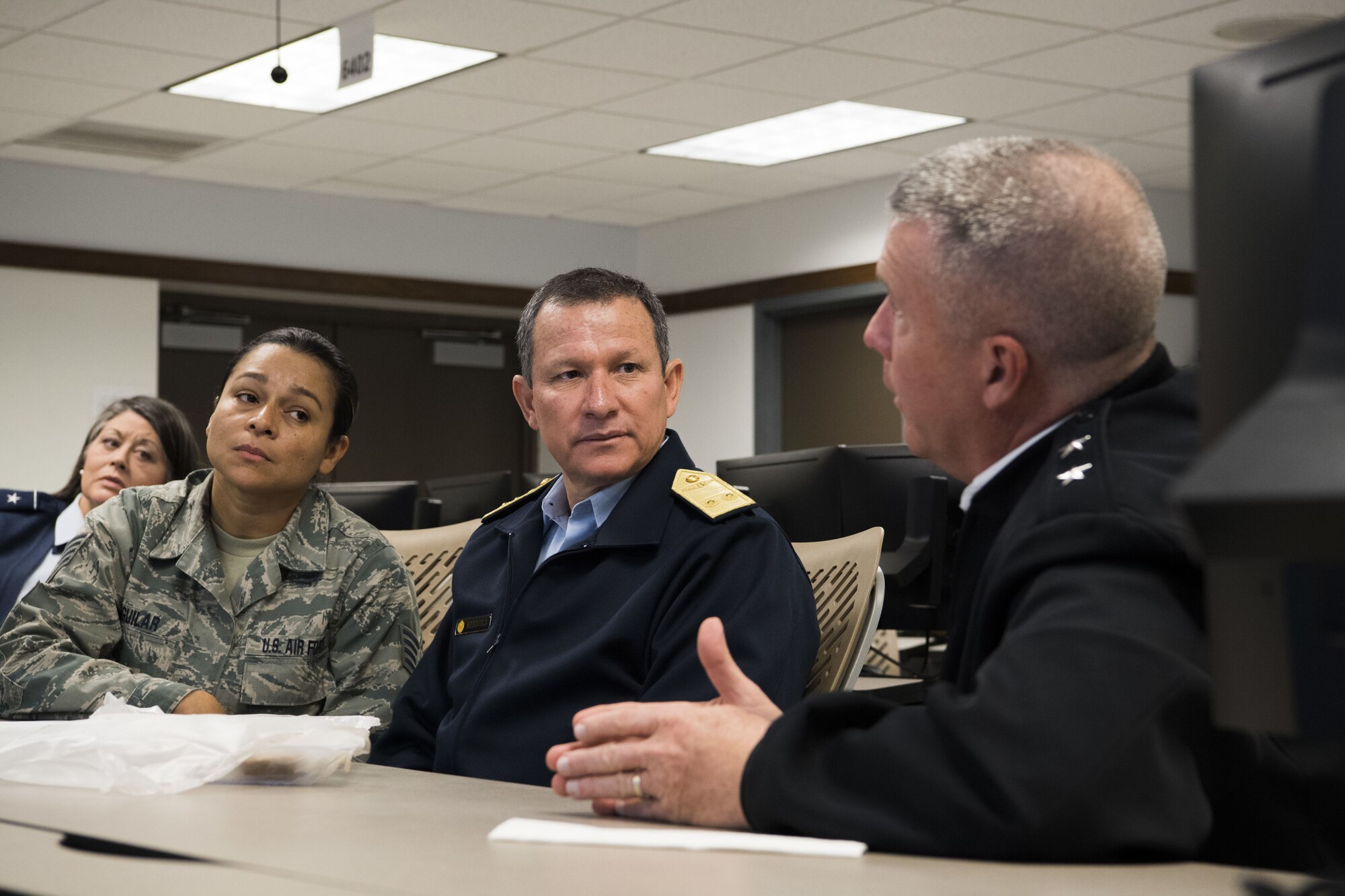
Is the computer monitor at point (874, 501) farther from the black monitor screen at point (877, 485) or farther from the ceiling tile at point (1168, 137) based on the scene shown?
the ceiling tile at point (1168, 137)

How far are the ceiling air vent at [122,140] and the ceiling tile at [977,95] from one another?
3148 mm

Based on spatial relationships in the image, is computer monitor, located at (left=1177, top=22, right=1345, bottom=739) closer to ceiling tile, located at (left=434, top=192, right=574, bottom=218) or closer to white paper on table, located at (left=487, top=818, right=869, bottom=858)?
white paper on table, located at (left=487, top=818, right=869, bottom=858)

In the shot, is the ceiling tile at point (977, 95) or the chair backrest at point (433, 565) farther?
the ceiling tile at point (977, 95)

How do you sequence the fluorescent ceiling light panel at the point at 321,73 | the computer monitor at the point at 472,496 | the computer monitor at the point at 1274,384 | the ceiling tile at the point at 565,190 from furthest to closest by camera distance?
the ceiling tile at the point at 565,190 → the fluorescent ceiling light panel at the point at 321,73 → the computer monitor at the point at 472,496 → the computer monitor at the point at 1274,384

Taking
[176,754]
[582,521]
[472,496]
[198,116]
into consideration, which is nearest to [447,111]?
[198,116]

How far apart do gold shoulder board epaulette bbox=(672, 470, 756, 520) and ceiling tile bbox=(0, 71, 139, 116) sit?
466cm

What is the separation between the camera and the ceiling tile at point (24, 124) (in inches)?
244

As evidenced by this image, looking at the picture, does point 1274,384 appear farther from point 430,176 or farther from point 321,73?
point 430,176

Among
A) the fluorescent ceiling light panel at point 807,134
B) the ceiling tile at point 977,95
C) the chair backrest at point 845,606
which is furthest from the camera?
the fluorescent ceiling light panel at point 807,134

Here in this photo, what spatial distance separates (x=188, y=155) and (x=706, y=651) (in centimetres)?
643

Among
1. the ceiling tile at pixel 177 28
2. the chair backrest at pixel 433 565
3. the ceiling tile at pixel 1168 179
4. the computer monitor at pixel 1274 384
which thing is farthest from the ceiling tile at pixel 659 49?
the computer monitor at pixel 1274 384

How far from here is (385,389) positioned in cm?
877

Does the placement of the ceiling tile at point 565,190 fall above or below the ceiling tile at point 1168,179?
above

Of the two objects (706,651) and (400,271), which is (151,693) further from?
(400,271)
